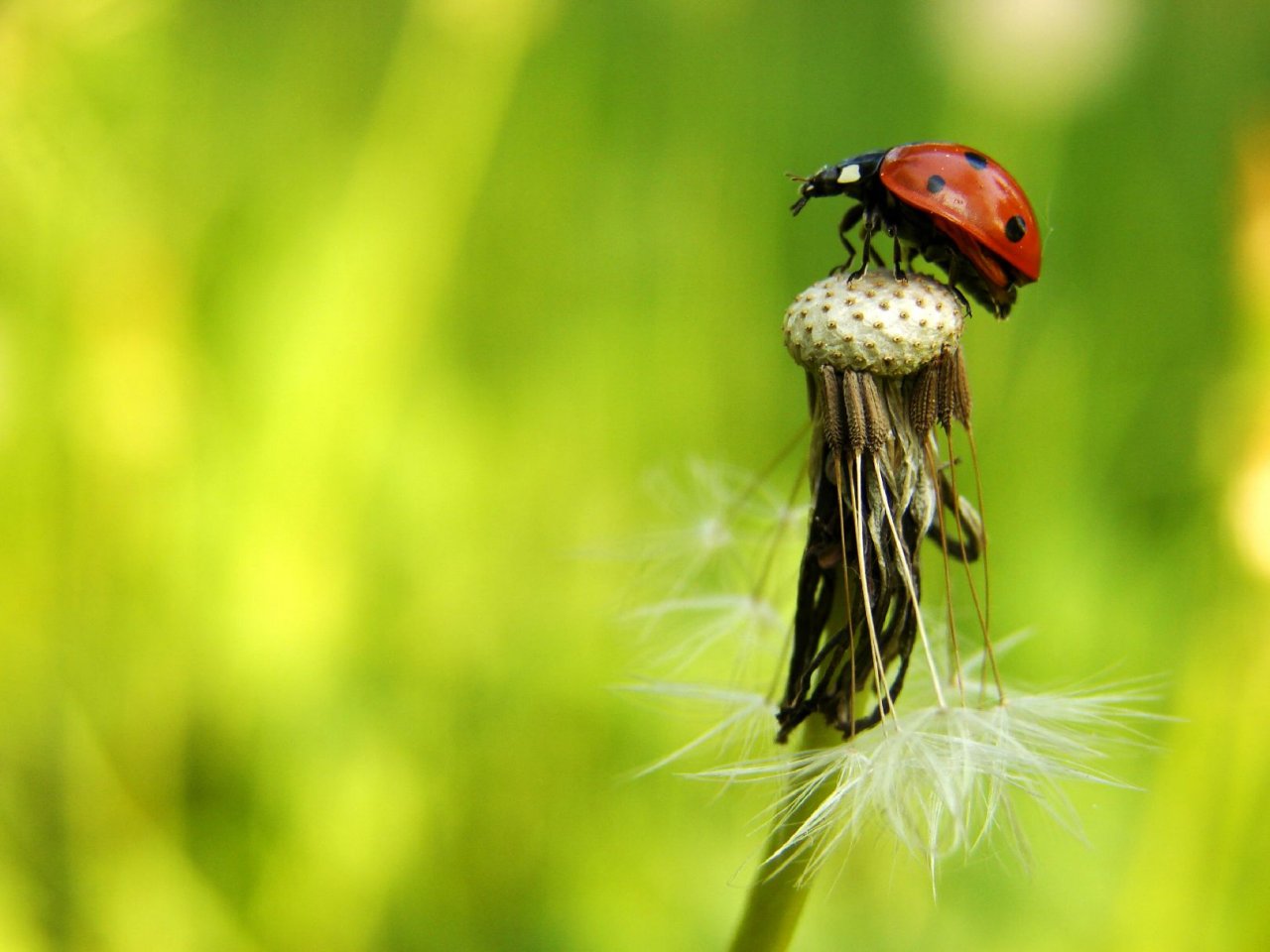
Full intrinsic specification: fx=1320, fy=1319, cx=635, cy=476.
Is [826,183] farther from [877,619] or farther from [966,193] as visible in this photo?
[877,619]

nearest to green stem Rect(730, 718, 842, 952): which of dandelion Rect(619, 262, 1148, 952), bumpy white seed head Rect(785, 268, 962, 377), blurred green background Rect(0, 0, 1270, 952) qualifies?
dandelion Rect(619, 262, 1148, 952)

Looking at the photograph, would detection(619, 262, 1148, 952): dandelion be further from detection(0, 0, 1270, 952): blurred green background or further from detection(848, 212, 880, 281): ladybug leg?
detection(0, 0, 1270, 952): blurred green background

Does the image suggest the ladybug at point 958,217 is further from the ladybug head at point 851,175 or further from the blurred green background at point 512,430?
the blurred green background at point 512,430

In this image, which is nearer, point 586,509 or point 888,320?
point 888,320

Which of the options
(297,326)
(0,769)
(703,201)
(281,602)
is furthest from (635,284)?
(0,769)

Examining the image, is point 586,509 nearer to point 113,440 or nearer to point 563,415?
point 563,415
